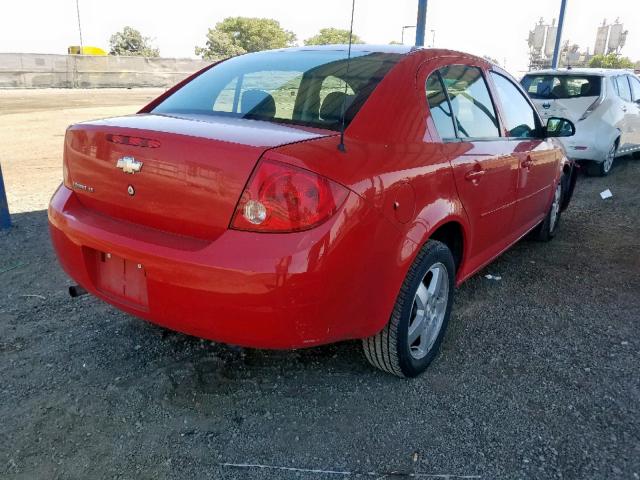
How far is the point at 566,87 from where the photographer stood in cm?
805

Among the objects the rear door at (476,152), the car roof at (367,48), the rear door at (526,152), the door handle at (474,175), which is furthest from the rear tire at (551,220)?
the car roof at (367,48)

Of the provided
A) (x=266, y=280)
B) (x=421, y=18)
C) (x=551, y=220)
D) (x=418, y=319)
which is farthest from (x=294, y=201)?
(x=421, y=18)

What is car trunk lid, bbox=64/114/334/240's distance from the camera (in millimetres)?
2072

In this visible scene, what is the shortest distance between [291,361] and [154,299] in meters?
0.95

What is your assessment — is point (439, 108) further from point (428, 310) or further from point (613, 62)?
point (613, 62)

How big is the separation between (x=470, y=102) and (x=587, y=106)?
18.5 feet

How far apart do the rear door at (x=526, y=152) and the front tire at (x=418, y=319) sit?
119 cm

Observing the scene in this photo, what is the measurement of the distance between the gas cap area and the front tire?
0.26 m

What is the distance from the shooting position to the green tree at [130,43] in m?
86.6

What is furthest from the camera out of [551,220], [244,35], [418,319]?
[244,35]

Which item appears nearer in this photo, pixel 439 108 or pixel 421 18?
pixel 439 108

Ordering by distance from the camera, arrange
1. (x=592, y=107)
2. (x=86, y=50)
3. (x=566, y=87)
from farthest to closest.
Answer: (x=86, y=50)
(x=566, y=87)
(x=592, y=107)

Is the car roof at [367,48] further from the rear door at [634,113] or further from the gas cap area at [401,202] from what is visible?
the rear door at [634,113]

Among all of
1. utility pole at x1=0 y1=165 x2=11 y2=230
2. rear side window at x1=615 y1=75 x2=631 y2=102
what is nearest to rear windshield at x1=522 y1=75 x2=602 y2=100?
rear side window at x1=615 y1=75 x2=631 y2=102
